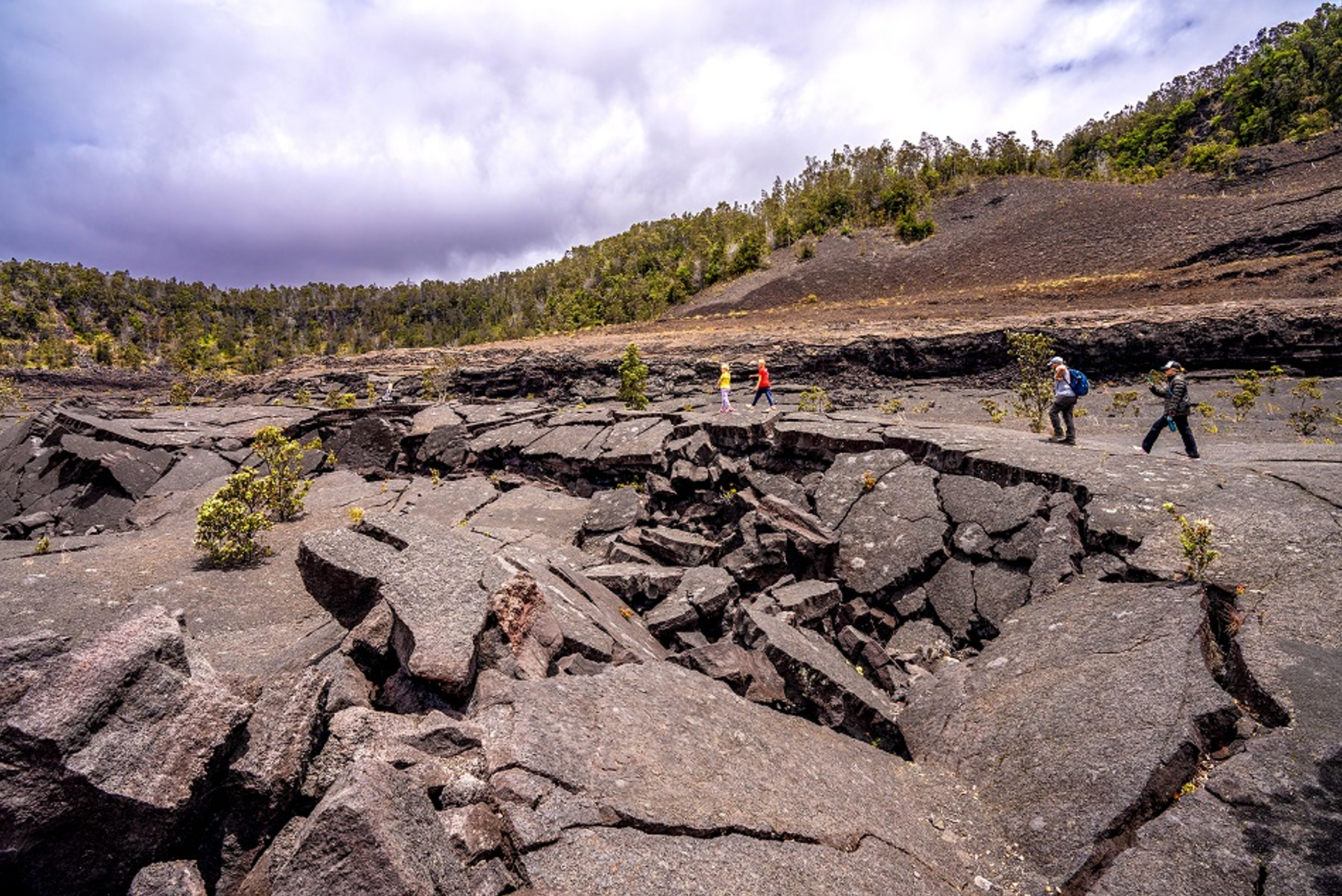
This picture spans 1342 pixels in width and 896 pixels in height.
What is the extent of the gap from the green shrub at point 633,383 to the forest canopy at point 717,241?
81.6ft

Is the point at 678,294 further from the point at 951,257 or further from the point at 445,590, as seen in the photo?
the point at 445,590

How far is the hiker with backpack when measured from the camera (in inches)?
372

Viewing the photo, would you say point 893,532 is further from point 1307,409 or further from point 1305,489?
point 1307,409

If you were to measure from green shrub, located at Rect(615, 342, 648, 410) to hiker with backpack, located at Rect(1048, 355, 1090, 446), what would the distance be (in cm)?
992

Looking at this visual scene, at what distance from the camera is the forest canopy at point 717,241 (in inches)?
1590

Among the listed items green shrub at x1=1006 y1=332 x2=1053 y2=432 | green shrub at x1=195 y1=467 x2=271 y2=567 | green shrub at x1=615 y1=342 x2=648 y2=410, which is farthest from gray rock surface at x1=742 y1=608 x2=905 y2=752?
green shrub at x1=615 y1=342 x2=648 y2=410

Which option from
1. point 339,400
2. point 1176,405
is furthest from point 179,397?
point 1176,405

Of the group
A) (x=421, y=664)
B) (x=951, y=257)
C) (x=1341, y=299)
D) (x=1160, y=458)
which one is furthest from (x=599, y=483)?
(x=951, y=257)

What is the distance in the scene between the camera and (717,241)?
49469mm

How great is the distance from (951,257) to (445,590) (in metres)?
36.3

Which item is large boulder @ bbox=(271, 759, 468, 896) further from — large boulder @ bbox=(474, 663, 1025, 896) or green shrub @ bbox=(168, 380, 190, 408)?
green shrub @ bbox=(168, 380, 190, 408)

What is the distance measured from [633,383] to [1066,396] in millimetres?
10949

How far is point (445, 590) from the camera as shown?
4477mm

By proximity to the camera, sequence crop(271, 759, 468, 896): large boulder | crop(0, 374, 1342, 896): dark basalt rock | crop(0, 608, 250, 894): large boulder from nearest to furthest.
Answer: crop(271, 759, 468, 896): large boulder, crop(0, 608, 250, 894): large boulder, crop(0, 374, 1342, 896): dark basalt rock
